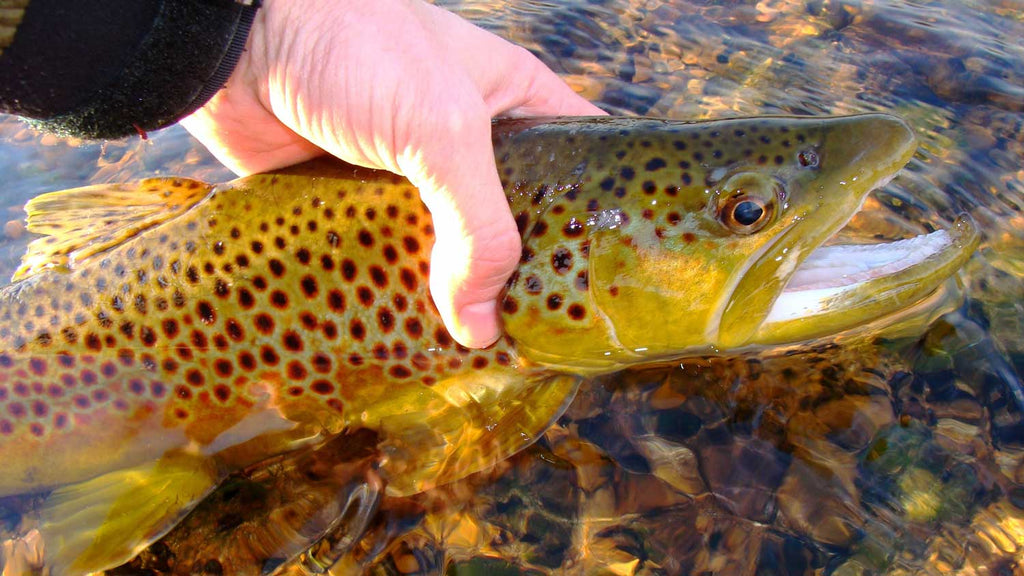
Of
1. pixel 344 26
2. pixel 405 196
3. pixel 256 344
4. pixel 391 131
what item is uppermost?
pixel 344 26

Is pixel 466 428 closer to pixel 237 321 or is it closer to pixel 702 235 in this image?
pixel 237 321

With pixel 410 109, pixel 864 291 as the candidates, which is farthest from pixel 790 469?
pixel 410 109

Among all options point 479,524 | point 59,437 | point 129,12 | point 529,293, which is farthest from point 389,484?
point 129,12

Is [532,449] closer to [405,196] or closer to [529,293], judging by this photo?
[529,293]

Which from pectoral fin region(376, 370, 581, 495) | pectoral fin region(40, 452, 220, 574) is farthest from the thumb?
pectoral fin region(40, 452, 220, 574)

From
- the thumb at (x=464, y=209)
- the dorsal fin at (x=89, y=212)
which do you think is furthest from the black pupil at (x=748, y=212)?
the dorsal fin at (x=89, y=212)
